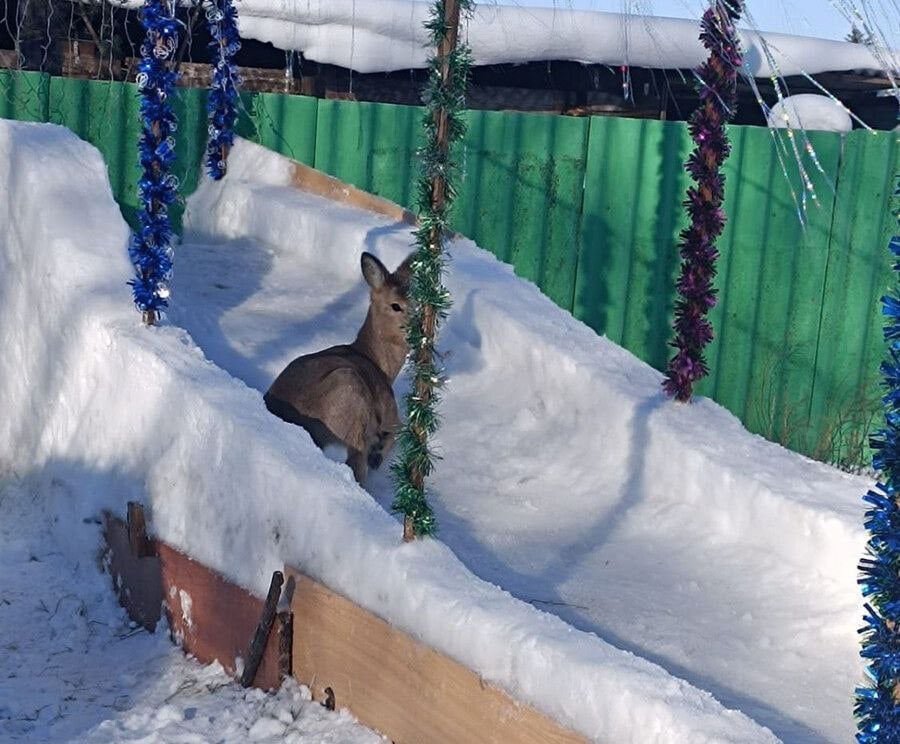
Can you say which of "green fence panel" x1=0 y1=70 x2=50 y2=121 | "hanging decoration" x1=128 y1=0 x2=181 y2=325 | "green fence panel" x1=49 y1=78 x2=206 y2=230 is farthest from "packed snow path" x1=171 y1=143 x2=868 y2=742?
"green fence panel" x1=0 y1=70 x2=50 y2=121

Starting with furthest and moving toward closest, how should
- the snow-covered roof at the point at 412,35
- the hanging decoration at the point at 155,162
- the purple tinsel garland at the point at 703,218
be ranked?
the snow-covered roof at the point at 412,35 < the purple tinsel garland at the point at 703,218 < the hanging decoration at the point at 155,162

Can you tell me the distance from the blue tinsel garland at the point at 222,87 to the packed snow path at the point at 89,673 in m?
3.62

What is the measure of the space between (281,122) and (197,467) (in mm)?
4829

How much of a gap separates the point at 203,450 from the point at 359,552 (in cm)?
110

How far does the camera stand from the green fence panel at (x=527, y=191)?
31.7 feet

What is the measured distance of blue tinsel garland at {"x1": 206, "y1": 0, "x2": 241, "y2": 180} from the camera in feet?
29.3

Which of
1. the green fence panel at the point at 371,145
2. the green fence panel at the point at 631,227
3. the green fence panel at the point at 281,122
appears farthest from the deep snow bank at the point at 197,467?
the green fence panel at the point at 631,227

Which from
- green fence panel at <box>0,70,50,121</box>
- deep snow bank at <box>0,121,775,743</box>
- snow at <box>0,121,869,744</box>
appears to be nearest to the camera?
deep snow bank at <box>0,121,775,743</box>

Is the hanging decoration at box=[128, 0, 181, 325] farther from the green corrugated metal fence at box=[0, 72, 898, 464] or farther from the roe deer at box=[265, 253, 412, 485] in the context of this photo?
the green corrugated metal fence at box=[0, 72, 898, 464]

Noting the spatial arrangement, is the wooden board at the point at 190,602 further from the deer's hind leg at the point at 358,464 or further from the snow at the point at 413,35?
the snow at the point at 413,35

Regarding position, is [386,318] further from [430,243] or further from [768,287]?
[768,287]

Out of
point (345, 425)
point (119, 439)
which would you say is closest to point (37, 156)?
point (119, 439)

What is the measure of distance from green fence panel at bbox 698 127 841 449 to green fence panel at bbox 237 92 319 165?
3.17 meters

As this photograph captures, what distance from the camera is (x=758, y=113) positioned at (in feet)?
42.9
